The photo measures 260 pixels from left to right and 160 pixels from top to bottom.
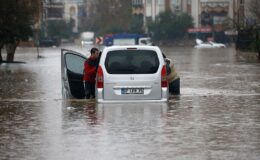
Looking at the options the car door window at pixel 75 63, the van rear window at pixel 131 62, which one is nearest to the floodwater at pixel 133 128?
the van rear window at pixel 131 62

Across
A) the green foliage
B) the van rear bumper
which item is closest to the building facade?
the green foliage

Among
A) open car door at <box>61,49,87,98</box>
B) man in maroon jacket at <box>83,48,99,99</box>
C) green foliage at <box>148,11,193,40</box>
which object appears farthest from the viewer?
green foliage at <box>148,11,193,40</box>

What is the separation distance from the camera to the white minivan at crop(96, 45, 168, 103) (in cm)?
2050

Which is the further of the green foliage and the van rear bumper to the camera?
the green foliage

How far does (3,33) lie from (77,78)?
24962 millimetres

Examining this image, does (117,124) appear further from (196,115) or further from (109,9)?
(109,9)

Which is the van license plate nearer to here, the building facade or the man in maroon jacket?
the man in maroon jacket

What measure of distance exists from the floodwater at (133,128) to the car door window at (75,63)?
943mm

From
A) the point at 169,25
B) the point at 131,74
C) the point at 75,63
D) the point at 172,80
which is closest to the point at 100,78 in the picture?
the point at 131,74

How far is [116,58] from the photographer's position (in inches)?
808

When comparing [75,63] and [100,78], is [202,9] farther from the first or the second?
[100,78]

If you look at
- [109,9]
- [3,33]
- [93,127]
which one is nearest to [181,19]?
[109,9]

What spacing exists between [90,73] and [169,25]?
107 meters

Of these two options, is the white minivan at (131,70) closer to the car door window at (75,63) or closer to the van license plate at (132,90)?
the van license plate at (132,90)
